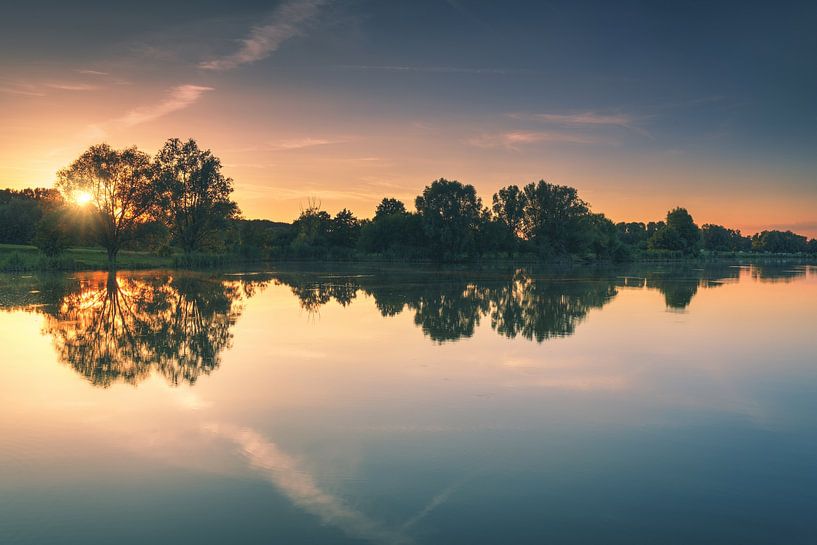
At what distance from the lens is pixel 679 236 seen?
13725cm

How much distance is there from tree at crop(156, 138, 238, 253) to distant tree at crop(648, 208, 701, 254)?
109109 mm

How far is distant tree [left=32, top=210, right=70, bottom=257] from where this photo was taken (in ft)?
167

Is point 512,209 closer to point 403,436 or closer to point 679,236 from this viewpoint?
point 679,236

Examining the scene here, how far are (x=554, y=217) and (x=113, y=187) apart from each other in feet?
255

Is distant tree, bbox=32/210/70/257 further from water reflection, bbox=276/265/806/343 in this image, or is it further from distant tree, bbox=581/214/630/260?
distant tree, bbox=581/214/630/260

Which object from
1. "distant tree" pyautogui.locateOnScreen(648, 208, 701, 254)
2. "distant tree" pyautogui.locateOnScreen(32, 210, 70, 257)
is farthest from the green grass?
"distant tree" pyautogui.locateOnScreen(648, 208, 701, 254)

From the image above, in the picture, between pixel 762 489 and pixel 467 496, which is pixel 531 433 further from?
pixel 762 489

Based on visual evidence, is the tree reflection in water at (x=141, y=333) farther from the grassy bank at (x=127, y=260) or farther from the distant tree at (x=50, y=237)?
the distant tree at (x=50, y=237)

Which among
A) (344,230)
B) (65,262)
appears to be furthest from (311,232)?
(65,262)

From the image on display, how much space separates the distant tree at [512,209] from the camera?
4395 inches

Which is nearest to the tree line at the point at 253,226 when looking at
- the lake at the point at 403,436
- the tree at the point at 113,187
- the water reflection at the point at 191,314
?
the tree at the point at 113,187

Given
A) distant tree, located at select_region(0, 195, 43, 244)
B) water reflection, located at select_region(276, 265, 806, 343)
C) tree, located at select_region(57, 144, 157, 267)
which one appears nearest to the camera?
water reflection, located at select_region(276, 265, 806, 343)

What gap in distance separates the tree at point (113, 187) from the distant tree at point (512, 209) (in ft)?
226

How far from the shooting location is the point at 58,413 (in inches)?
357
